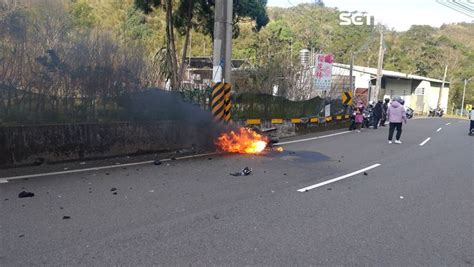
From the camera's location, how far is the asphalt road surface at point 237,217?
4.51m

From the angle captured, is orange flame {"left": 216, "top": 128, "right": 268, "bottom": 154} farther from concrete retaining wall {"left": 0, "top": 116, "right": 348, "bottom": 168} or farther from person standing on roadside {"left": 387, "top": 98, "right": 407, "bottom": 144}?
person standing on roadside {"left": 387, "top": 98, "right": 407, "bottom": 144}

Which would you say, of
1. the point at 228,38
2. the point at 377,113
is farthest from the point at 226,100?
the point at 377,113

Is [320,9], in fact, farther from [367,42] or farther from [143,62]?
[143,62]

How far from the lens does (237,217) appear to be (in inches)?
229

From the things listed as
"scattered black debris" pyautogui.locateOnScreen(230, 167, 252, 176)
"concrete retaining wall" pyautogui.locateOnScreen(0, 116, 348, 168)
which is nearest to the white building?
"concrete retaining wall" pyautogui.locateOnScreen(0, 116, 348, 168)

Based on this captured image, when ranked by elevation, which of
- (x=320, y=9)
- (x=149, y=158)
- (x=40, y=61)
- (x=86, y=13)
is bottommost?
(x=149, y=158)

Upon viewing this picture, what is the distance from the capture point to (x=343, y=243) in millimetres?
4984

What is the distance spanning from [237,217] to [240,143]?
6726mm

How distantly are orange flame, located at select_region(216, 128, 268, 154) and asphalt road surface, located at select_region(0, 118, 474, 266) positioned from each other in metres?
2.38

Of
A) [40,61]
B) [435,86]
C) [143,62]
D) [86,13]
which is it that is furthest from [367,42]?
[40,61]

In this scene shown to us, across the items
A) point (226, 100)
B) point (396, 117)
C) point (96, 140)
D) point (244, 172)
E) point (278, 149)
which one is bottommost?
point (278, 149)

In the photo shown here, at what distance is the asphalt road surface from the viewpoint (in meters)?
4.51

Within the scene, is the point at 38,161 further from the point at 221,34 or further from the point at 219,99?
the point at 221,34

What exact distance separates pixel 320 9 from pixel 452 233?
52.7 m
